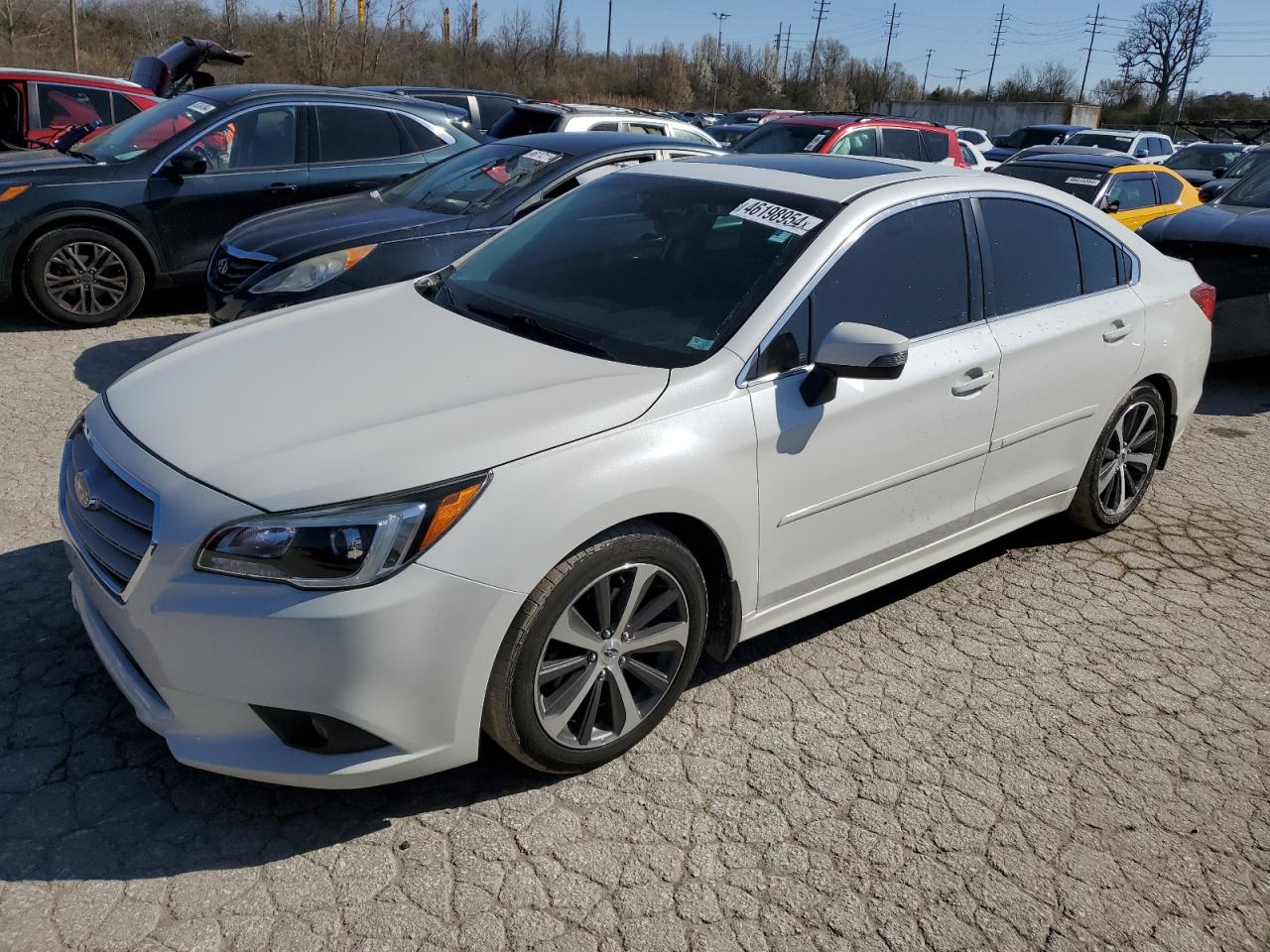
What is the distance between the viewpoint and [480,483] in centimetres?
260

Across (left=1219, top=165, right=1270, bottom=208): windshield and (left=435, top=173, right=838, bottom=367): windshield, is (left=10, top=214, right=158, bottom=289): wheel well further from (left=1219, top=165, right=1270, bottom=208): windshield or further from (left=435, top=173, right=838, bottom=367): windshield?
(left=1219, top=165, right=1270, bottom=208): windshield

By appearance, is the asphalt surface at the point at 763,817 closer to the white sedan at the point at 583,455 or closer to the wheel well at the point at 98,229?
the white sedan at the point at 583,455

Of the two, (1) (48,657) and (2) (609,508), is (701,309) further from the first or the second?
(1) (48,657)

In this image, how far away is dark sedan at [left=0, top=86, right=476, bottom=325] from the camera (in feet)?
23.7

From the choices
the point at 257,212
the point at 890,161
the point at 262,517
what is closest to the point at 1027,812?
the point at 262,517

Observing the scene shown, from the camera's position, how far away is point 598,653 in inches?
115

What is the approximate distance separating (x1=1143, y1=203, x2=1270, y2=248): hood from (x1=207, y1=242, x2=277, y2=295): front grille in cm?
642

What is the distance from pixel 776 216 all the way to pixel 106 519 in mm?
2276

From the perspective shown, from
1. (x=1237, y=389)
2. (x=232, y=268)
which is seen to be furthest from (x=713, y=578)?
(x=1237, y=389)

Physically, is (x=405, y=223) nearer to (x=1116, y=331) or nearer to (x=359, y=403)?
(x=359, y=403)

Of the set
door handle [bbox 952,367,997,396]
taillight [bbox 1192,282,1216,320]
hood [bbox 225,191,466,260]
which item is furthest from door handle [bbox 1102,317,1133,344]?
hood [bbox 225,191,466,260]

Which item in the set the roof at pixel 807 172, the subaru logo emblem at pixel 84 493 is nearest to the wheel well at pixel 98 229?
the roof at pixel 807 172

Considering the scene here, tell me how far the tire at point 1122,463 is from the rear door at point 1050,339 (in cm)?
13

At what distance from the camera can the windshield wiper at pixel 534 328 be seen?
3.28m
